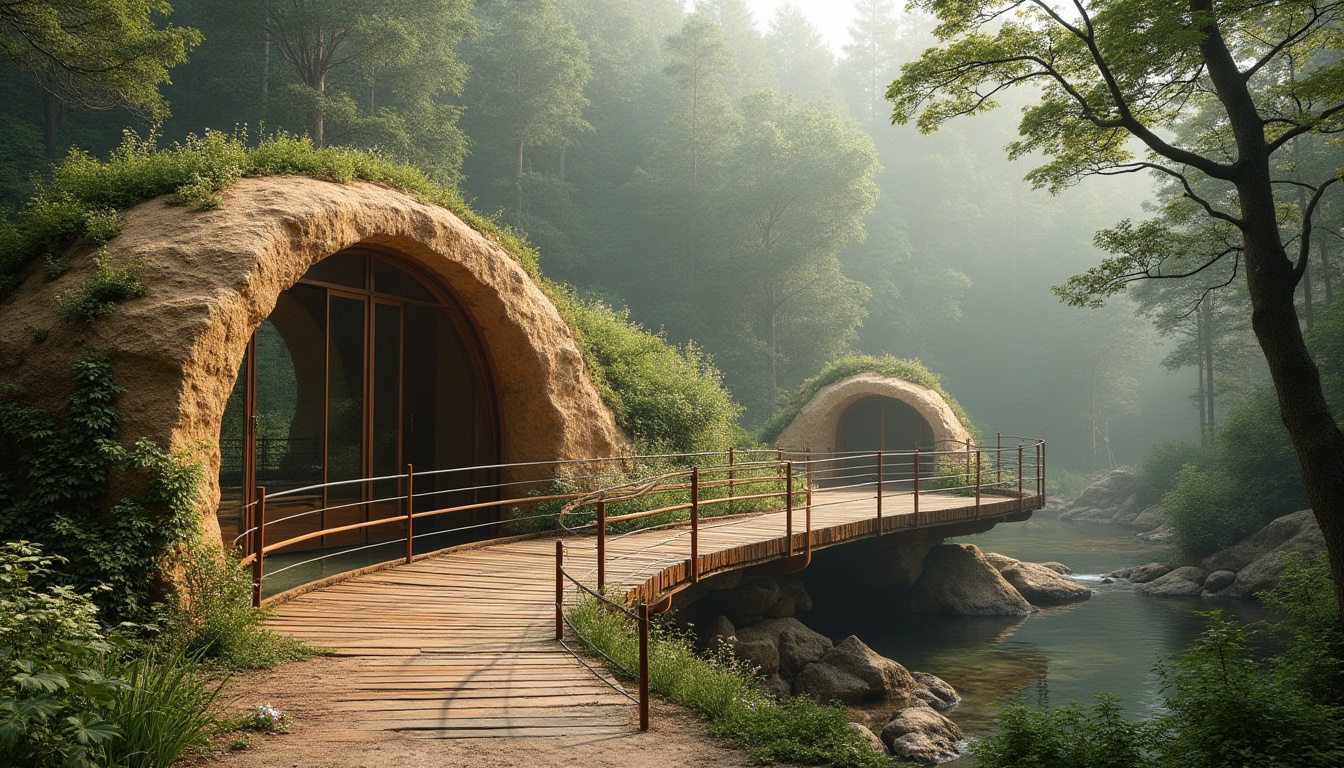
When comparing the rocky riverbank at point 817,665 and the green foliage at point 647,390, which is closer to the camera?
the rocky riverbank at point 817,665

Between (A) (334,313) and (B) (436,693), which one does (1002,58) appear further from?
(B) (436,693)

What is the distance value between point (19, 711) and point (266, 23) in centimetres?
2675

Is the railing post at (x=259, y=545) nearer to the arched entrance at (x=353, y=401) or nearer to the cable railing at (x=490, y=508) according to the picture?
the cable railing at (x=490, y=508)

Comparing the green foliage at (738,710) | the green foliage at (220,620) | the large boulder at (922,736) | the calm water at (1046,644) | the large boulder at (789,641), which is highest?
the green foliage at (220,620)

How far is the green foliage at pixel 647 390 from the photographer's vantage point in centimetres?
1436

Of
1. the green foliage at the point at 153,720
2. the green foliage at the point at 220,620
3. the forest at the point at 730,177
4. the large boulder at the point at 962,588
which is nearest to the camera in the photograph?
the green foliage at the point at 153,720

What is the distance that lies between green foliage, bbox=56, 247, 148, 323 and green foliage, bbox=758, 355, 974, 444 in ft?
59.0

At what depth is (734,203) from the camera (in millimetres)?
40375

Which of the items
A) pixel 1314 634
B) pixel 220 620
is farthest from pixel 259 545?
pixel 1314 634

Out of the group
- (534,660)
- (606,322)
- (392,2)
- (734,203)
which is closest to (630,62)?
(734,203)

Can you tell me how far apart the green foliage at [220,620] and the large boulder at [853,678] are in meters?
6.72

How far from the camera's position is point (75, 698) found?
13.8 feet

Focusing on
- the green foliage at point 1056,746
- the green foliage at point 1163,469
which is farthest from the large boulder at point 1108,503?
the green foliage at point 1056,746

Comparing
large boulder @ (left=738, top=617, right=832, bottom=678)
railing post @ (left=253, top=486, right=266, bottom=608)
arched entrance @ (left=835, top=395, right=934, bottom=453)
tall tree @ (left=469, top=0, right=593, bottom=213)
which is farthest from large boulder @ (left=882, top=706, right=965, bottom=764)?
tall tree @ (left=469, top=0, right=593, bottom=213)
